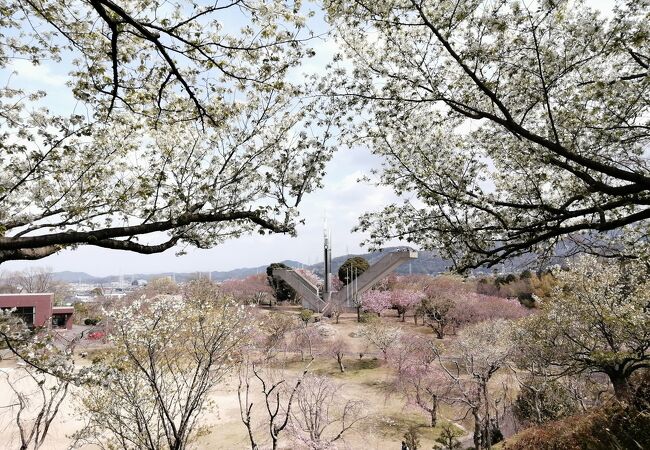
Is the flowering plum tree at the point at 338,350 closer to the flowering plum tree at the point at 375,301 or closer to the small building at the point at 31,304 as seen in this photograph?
the flowering plum tree at the point at 375,301

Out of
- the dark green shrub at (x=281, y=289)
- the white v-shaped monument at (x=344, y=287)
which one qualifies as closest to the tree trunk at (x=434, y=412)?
the white v-shaped monument at (x=344, y=287)

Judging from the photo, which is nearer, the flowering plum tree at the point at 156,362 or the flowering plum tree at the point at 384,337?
the flowering plum tree at the point at 156,362

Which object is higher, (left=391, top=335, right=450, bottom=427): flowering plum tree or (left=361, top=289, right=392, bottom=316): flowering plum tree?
(left=361, top=289, right=392, bottom=316): flowering plum tree

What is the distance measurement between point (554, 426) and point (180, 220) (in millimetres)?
12312

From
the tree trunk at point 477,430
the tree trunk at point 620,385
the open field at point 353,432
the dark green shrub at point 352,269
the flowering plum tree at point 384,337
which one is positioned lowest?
the open field at point 353,432

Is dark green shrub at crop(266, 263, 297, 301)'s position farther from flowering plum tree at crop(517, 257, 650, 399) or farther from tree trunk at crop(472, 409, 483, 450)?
tree trunk at crop(472, 409, 483, 450)

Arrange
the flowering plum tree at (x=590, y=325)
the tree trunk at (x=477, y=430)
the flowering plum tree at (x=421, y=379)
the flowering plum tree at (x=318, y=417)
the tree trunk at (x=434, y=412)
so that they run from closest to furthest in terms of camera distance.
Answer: the flowering plum tree at (x=590, y=325)
the flowering plum tree at (x=318, y=417)
the tree trunk at (x=477, y=430)
the tree trunk at (x=434, y=412)
the flowering plum tree at (x=421, y=379)

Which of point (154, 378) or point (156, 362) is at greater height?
point (154, 378)

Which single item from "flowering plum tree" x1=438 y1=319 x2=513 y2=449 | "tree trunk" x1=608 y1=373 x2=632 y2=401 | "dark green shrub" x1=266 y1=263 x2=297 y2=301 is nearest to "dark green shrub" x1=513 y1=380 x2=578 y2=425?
"flowering plum tree" x1=438 y1=319 x2=513 y2=449

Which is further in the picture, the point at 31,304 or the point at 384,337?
the point at 31,304

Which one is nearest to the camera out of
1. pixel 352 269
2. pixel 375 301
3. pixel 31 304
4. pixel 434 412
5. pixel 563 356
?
pixel 563 356

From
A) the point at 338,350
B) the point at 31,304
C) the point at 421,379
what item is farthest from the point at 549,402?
the point at 31,304

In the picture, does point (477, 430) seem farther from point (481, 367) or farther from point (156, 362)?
point (156, 362)

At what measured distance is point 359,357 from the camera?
27688 mm
